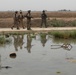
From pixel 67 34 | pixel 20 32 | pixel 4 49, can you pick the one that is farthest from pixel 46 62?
pixel 20 32

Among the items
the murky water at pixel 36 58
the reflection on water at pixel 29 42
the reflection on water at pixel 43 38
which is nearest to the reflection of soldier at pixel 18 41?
the murky water at pixel 36 58

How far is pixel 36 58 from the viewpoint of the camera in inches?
656

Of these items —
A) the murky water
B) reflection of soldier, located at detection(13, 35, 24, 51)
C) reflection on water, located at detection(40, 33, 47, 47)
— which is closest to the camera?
the murky water

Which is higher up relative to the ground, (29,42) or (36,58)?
(36,58)

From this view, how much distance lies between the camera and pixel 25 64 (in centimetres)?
1509

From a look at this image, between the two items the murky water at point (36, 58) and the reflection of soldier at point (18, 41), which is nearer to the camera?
the murky water at point (36, 58)

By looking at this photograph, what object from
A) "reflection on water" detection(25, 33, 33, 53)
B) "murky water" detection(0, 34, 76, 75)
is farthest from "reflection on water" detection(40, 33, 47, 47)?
"reflection on water" detection(25, 33, 33, 53)

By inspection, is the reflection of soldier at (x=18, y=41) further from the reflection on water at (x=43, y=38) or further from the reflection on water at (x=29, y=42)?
the reflection on water at (x=43, y=38)

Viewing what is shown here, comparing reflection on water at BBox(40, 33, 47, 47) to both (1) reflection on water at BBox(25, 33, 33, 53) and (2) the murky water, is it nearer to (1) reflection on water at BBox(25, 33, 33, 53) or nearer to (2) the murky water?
(2) the murky water

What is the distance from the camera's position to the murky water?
13.7 m

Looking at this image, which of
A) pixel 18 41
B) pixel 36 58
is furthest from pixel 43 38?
pixel 36 58

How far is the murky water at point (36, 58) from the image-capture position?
45.1ft

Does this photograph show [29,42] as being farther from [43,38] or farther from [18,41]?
[43,38]

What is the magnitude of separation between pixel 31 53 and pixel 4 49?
2224mm
